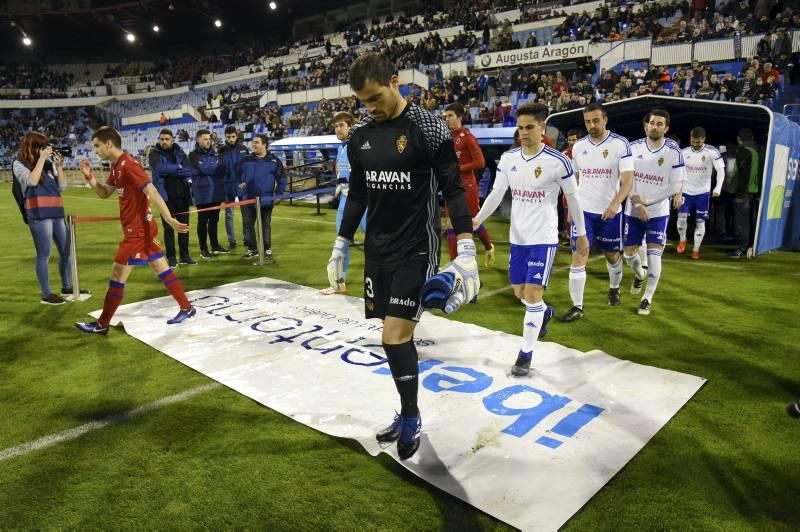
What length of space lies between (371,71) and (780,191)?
10.0 m

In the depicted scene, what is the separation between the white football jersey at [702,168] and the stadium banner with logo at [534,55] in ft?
48.4

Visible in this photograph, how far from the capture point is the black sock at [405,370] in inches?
121

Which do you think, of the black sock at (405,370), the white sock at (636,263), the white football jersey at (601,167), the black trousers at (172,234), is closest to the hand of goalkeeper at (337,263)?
the black sock at (405,370)

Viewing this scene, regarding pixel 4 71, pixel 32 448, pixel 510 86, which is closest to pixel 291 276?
pixel 32 448

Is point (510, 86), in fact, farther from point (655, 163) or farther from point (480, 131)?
point (655, 163)

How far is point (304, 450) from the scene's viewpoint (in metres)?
3.29

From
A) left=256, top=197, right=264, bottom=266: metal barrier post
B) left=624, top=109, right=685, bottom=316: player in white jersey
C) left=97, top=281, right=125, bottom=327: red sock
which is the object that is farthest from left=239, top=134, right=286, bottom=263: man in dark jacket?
left=624, top=109, right=685, bottom=316: player in white jersey

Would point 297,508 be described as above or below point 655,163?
below

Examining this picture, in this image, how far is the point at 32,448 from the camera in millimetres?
3330

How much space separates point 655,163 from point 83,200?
2350cm

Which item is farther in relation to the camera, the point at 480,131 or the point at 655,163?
the point at 480,131

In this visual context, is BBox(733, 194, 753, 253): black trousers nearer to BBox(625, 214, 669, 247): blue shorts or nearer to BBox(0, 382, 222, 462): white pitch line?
BBox(625, 214, 669, 247): blue shorts

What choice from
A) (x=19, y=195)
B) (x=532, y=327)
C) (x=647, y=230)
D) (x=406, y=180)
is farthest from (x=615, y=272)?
(x=19, y=195)

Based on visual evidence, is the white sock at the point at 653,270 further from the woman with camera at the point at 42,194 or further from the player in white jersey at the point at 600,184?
the woman with camera at the point at 42,194
